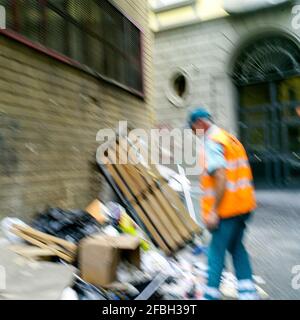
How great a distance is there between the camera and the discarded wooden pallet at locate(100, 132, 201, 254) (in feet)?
16.1

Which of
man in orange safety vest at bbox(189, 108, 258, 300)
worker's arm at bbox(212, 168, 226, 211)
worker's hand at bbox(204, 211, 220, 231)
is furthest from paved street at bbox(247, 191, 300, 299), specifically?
worker's arm at bbox(212, 168, 226, 211)

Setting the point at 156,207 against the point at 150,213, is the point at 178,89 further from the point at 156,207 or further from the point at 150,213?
the point at 150,213

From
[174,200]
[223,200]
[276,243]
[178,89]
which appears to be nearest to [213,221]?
[223,200]

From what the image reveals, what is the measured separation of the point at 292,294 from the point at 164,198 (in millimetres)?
2219

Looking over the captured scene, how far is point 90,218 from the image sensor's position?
4473 millimetres

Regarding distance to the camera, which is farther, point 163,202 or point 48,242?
point 163,202

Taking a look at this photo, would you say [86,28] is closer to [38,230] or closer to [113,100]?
[113,100]

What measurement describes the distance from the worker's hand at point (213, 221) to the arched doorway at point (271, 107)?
7260 mm

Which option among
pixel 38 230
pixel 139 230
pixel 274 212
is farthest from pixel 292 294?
pixel 274 212

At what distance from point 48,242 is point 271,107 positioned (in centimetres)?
801

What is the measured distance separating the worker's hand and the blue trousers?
0.14ft

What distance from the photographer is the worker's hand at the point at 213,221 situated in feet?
10.4

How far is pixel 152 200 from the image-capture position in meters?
5.24

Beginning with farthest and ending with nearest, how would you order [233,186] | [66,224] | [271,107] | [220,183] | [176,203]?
[271,107]
[176,203]
[66,224]
[233,186]
[220,183]
